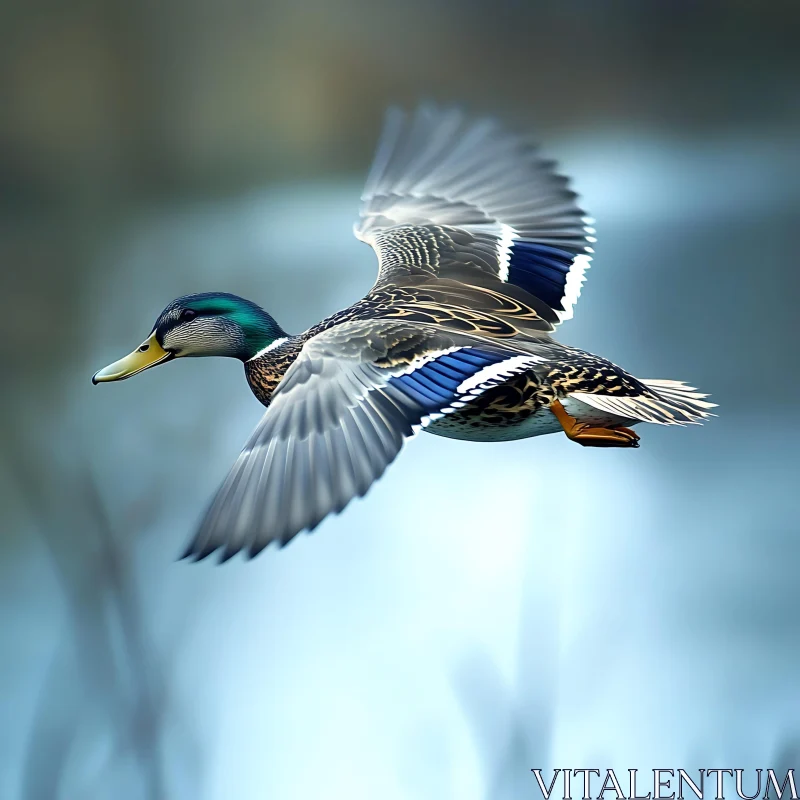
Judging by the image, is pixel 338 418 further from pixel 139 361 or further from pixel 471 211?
pixel 471 211

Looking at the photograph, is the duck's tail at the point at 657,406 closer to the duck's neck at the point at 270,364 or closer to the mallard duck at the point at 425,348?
the mallard duck at the point at 425,348

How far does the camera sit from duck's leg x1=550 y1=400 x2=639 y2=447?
78 cm

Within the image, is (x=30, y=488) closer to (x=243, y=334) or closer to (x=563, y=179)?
(x=243, y=334)

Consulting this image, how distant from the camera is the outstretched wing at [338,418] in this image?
2.03 feet

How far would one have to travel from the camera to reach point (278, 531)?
0.61m

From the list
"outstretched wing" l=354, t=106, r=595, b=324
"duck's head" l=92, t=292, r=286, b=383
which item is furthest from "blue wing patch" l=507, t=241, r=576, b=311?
"duck's head" l=92, t=292, r=286, b=383

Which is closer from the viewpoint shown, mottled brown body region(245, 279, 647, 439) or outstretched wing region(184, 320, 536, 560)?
outstretched wing region(184, 320, 536, 560)

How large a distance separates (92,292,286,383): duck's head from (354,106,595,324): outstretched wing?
15 centimetres

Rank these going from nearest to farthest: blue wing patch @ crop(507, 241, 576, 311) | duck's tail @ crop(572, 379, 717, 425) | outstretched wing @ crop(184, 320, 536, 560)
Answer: outstretched wing @ crop(184, 320, 536, 560) → duck's tail @ crop(572, 379, 717, 425) → blue wing patch @ crop(507, 241, 576, 311)

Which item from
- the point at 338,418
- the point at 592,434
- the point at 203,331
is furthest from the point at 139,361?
the point at 592,434

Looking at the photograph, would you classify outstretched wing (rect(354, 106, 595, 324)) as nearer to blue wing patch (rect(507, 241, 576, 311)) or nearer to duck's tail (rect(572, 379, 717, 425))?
blue wing patch (rect(507, 241, 576, 311))

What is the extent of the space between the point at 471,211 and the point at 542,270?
134 mm

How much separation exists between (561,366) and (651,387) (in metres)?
0.10

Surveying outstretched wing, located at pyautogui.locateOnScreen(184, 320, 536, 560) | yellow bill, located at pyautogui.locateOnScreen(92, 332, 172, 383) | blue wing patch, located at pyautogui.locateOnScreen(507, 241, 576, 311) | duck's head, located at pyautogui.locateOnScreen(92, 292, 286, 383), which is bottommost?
outstretched wing, located at pyautogui.locateOnScreen(184, 320, 536, 560)
